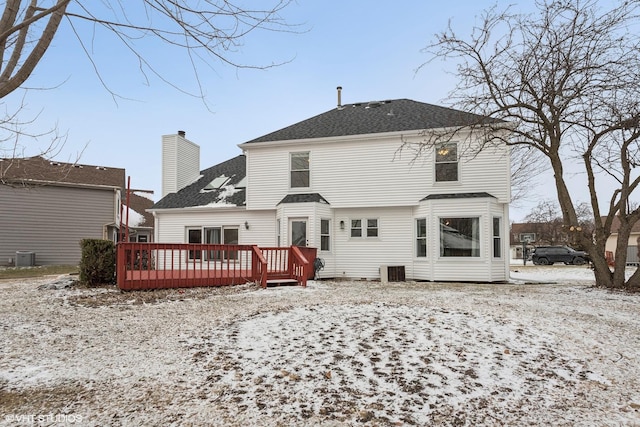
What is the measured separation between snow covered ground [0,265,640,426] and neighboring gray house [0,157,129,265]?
1655 cm

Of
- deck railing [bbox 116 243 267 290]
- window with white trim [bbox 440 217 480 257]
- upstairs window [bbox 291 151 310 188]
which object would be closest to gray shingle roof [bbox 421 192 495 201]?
window with white trim [bbox 440 217 480 257]

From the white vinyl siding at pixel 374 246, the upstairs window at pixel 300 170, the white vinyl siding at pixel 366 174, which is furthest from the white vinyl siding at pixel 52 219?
the white vinyl siding at pixel 374 246

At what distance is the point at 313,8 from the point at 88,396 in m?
4.33

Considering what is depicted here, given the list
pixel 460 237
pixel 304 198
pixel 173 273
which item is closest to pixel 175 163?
pixel 304 198

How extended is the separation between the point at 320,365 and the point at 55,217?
73.1ft

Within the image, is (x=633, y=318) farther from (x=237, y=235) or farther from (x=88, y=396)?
(x=237, y=235)

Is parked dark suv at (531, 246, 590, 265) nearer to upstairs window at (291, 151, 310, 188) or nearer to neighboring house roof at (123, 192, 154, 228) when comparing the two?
upstairs window at (291, 151, 310, 188)

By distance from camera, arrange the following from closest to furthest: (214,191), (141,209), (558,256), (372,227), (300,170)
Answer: (372,227), (300,170), (214,191), (558,256), (141,209)

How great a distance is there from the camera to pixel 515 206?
99.3 ft

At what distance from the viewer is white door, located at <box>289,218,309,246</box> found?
13.9 metres

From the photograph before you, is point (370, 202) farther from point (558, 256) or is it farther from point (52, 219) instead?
point (558, 256)

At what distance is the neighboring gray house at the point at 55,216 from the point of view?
19.8 metres

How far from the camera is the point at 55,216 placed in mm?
20938

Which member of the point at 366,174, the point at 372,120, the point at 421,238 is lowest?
the point at 421,238
